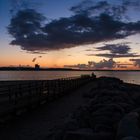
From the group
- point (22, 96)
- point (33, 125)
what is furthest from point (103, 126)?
point (22, 96)

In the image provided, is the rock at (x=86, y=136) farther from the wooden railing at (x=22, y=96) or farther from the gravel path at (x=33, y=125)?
the wooden railing at (x=22, y=96)

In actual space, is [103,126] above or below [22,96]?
below

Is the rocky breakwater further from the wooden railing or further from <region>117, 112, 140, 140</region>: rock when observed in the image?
the wooden railing

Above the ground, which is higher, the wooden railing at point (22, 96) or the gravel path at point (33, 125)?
the wooden railing at point (22, 96)

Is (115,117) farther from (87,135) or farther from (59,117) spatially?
(59,117)

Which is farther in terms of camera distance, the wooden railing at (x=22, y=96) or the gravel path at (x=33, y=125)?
the wooden railing at (x=22, y=96)

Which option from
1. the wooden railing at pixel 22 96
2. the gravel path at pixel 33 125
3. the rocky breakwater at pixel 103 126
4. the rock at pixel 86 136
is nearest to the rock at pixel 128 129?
the rocky breakwater at pixel 103 126

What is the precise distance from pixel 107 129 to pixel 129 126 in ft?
4.69

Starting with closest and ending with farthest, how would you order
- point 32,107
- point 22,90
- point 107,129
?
point 107,129, point 22,90, point 32,107

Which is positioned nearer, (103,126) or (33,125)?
(103,126)

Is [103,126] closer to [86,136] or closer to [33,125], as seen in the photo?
[86,136]

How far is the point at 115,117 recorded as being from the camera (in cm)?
1084

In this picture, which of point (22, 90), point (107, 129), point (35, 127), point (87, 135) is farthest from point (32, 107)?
point (87, 135)

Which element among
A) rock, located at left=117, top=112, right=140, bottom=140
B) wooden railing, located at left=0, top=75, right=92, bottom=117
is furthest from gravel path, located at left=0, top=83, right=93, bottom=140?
rock, located at left=117, top=112, right=140, bottom=140
